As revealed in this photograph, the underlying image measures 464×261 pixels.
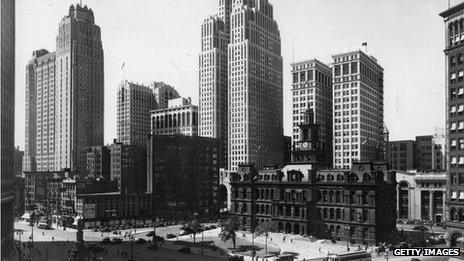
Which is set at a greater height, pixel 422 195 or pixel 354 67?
pixel 354 67

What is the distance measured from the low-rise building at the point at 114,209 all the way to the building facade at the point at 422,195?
293 ft

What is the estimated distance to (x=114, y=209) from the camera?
166 meters

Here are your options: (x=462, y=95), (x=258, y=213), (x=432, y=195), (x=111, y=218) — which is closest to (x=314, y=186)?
(x=258, y=213)

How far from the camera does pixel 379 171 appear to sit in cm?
11306

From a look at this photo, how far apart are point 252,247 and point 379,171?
34.9m

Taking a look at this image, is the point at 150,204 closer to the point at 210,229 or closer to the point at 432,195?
the point at 210,229

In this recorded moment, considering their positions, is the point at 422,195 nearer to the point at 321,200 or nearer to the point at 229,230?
the point at 321,200

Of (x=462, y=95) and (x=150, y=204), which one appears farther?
(x=150, y=204)

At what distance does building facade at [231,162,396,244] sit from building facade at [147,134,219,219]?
4969 centimetres

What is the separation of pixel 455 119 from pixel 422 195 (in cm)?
7493

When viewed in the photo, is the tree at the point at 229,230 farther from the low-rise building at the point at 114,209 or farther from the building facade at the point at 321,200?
the low-rise building at the point at 114,209

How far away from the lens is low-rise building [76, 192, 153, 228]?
160m

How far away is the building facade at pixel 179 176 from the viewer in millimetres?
184375

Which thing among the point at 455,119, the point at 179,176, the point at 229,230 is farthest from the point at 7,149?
the point at 179,176
